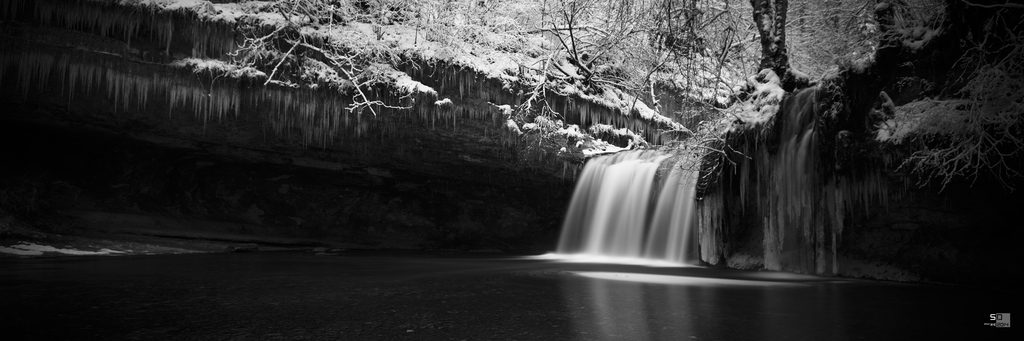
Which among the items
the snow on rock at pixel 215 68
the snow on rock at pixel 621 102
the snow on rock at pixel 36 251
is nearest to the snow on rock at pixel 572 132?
the snow on rock at pixel 621 102

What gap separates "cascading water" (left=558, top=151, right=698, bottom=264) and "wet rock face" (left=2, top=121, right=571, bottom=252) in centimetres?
119

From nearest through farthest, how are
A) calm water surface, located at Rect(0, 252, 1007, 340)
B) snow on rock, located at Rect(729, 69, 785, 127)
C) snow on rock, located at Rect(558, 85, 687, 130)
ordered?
calm water surface, located at Rect(0, 252, 1007, 340), snow on rock, located at Rect(729, 69, 785, 127), snow on rock, located at Rect(558, 85, 687, 130)

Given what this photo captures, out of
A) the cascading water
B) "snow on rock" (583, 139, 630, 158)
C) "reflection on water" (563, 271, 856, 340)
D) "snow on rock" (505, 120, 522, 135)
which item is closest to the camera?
"reflection on water" (563, 271, 856, 340)

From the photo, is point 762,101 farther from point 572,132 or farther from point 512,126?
point 512,126

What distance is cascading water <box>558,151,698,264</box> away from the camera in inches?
428

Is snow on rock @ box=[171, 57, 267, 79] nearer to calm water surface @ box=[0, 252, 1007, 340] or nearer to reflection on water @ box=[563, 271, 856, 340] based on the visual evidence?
calm water surface @ box=[0, 252, 1007, 340]

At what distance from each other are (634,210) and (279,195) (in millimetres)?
9933

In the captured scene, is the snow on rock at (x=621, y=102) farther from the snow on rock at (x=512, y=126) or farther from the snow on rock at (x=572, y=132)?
the snow on rock at (x=512, y=126)

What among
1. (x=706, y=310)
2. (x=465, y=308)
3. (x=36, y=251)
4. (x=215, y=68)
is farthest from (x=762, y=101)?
(x=36, y=251)

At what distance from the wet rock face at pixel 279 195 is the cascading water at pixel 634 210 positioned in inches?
46.9

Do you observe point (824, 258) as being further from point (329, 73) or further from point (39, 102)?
point (39, 102)

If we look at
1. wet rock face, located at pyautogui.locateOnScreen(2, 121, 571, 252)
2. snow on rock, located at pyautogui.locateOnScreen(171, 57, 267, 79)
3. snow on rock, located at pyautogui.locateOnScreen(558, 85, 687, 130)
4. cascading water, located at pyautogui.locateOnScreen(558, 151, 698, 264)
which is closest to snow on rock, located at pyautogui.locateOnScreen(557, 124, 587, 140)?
snow on rock, located at pyautogui.locateOnScreen(558, 85, 687, 130)

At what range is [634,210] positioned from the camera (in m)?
12.3

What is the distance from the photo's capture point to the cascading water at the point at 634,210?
10.9m
